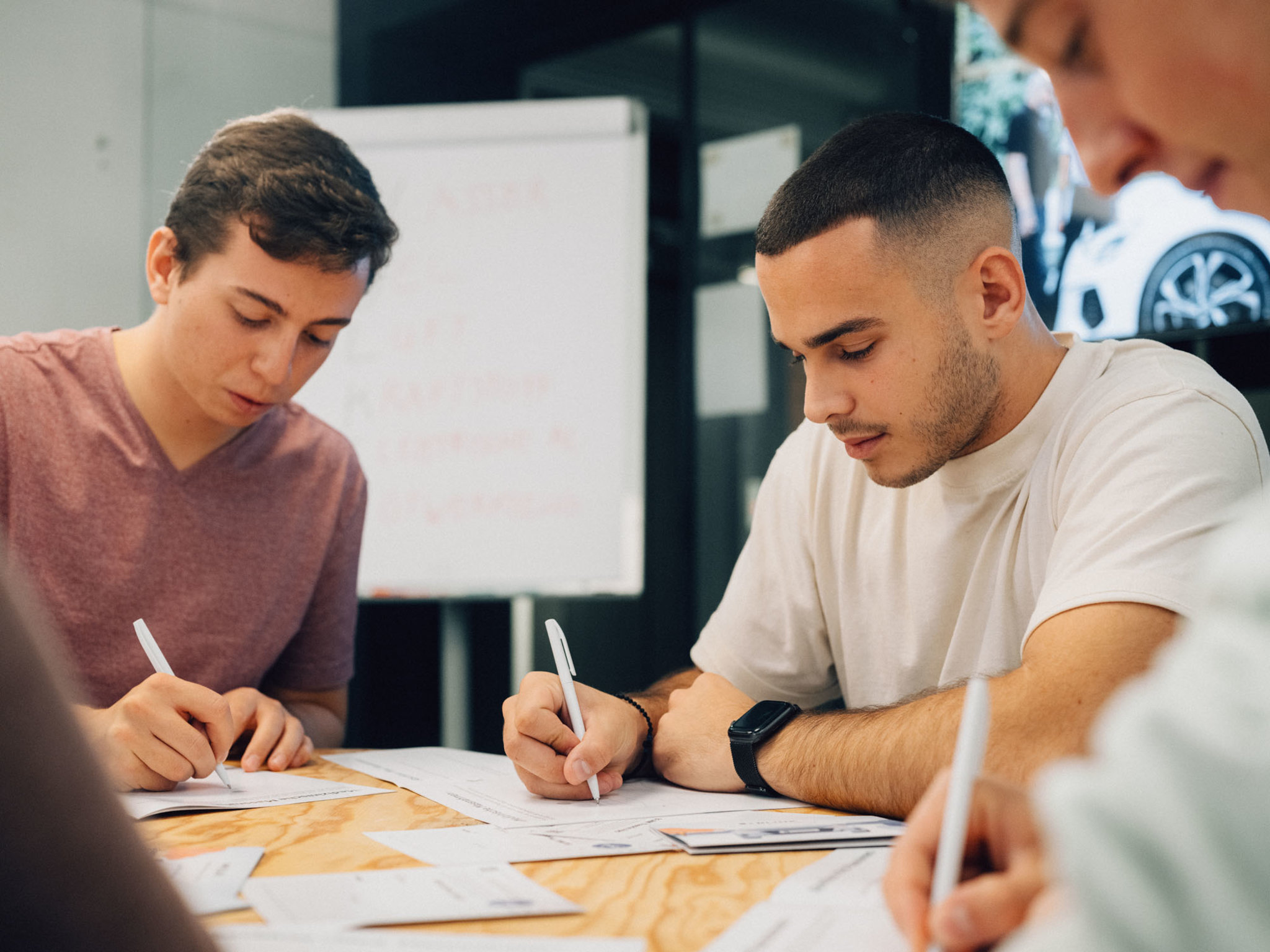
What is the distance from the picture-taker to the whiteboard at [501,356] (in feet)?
7.70

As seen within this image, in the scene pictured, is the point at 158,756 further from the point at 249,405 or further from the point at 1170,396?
the point at 1170,396

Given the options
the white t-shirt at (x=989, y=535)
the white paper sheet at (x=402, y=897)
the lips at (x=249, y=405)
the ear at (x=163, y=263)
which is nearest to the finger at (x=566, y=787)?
the white paper sheet at (x=402, y=897)

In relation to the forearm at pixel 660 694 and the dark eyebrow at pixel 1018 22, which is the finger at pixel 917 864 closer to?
the dark eyebrow at pixel 1018 22

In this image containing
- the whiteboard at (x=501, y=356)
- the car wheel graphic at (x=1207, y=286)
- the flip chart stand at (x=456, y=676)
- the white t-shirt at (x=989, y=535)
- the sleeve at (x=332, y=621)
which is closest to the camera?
the white t-shirt at (x=989, y=535)

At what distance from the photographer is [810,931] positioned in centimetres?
58

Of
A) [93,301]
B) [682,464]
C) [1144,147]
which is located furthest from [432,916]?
[93,301]

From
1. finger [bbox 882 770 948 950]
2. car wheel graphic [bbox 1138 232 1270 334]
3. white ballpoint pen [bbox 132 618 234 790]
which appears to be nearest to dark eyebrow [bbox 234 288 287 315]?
white ballpoint pen [bbox 132 618 234 790]

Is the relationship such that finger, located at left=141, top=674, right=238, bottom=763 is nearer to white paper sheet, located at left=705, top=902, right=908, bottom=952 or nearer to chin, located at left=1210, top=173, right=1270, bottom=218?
white paper sheet, located at left=705, top=902, right=908, bottom=952

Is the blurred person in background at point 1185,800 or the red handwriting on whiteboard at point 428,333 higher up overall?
the red handwriting on whiteboard at point 428,333

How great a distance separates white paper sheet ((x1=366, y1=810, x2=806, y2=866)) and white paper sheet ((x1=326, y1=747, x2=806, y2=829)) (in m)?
0.03

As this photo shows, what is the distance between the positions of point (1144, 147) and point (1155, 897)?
45 centimetres

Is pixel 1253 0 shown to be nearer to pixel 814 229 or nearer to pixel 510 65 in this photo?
pixel 814 229

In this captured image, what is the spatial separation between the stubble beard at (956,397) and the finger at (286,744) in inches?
31.7

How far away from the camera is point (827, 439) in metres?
1.43
